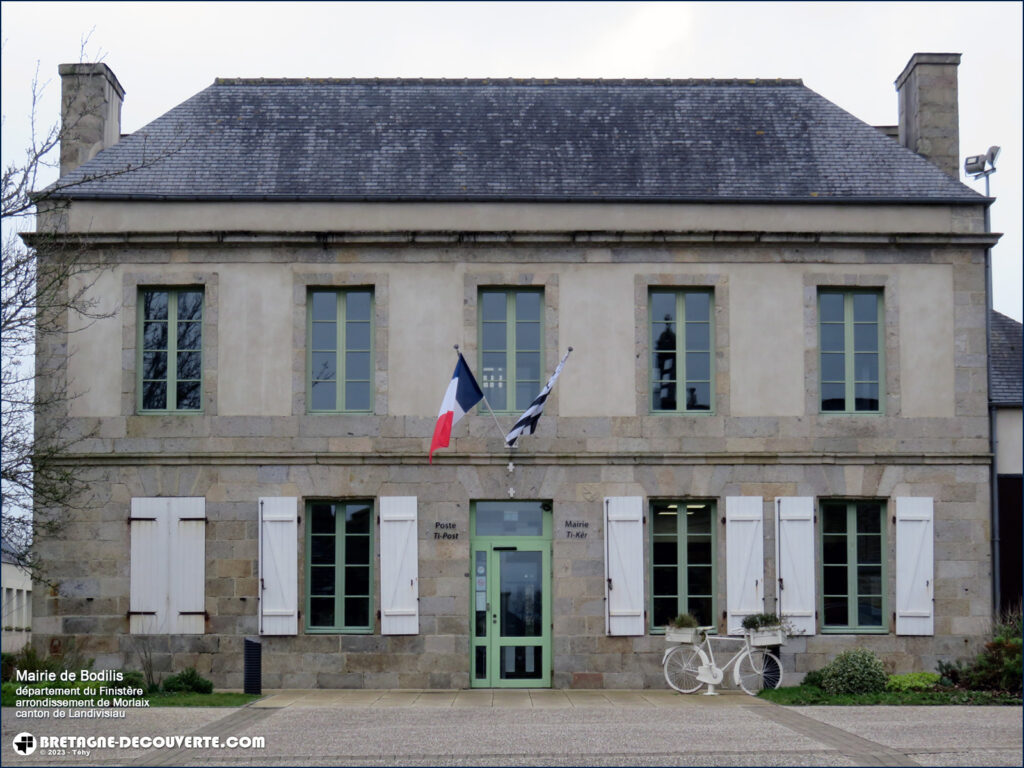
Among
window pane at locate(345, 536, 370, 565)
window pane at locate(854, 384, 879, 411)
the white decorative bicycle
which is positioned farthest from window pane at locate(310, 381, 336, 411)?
window pane at locate(854, 384, 879, 411)

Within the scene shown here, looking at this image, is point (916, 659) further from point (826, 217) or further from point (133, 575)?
point (133, 575)

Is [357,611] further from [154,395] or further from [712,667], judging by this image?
[712,667]

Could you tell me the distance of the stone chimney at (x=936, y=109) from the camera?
18.6 m

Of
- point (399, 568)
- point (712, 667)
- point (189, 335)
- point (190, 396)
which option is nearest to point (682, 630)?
point (712, 667)

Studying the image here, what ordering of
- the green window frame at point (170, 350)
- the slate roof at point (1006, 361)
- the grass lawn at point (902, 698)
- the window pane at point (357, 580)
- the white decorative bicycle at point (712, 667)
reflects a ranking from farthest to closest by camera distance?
the slate roof at point (1006, 361) < the green window frame at point (170, 350) < the window pane at point (357, 580) < the white decorative bicycle at point (712, 667) < the grass lawn at point (902, 698)

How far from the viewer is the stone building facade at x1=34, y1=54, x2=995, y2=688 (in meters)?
17.3

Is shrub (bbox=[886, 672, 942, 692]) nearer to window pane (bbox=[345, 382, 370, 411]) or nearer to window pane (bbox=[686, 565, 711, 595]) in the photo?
window pane (bbox=[686, 565, 711, 595])

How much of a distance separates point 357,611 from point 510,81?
7.48 meters

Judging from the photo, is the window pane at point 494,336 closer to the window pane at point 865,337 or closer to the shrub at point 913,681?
the window pane at point 865,337

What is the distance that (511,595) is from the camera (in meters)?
17.5

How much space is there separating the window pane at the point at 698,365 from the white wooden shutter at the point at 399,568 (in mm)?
3676

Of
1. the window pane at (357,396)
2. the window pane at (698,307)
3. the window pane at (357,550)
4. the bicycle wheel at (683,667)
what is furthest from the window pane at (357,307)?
the bicycle wheel at (683,667)

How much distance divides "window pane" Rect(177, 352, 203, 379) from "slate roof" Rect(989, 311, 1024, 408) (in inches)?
380

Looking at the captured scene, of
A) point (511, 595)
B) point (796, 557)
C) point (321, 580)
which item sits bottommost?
point (511, 595)
